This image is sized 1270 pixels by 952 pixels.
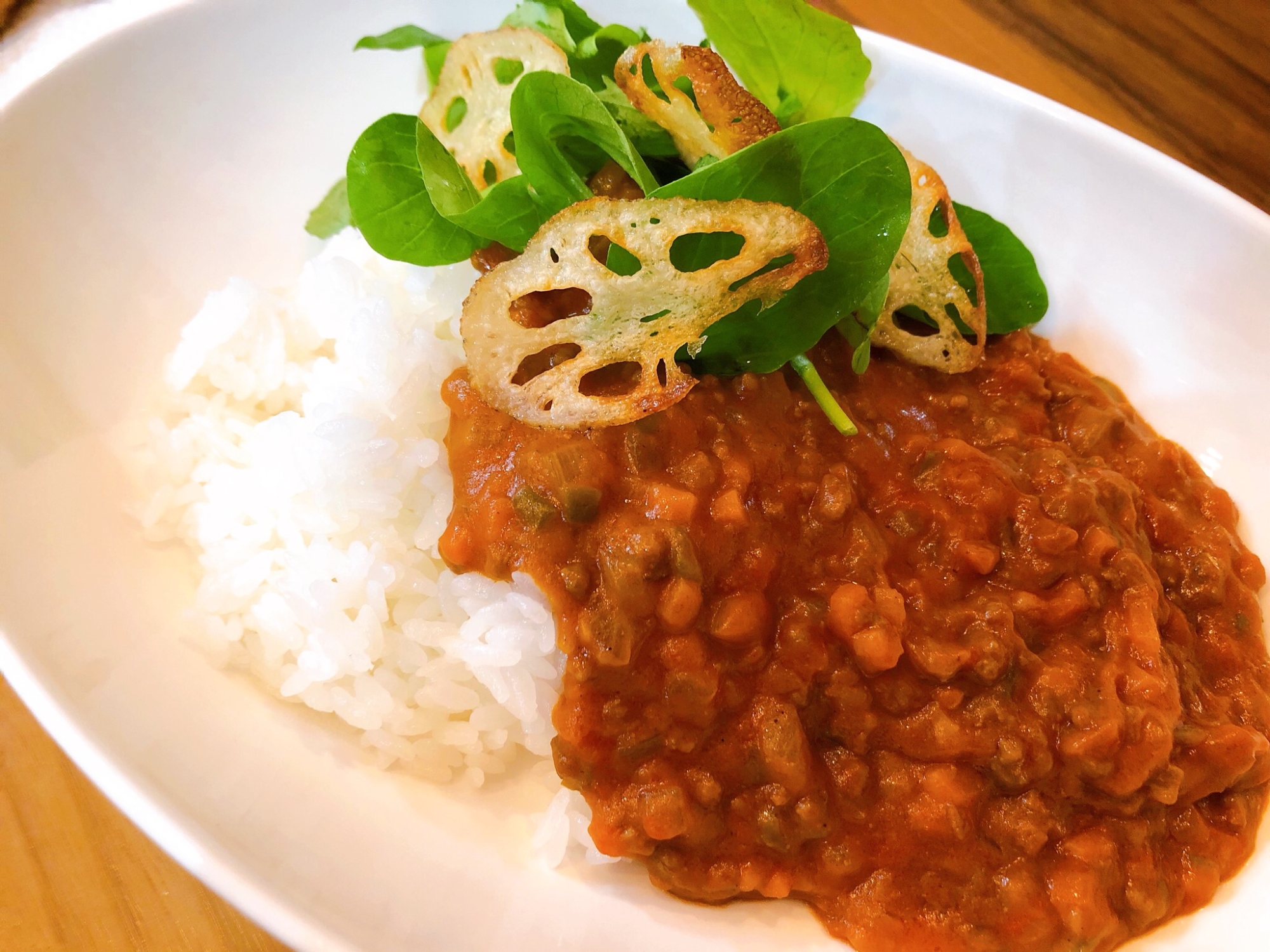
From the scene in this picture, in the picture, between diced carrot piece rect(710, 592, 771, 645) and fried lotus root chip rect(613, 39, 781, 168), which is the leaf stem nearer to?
diced carrot piece rect(710, 592, 771, 645)

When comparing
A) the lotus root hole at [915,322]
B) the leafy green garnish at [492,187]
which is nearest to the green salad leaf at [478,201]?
the leafy green garnish at [492,187]

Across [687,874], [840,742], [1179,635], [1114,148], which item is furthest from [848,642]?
[1114,148]

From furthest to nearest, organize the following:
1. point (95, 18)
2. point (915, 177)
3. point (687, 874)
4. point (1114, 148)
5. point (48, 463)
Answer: point (95, 18) → point (1114, 148) → point (915, 177) → point (48, 463) → point (687, 874)

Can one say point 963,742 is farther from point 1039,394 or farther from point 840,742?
point 1039,394

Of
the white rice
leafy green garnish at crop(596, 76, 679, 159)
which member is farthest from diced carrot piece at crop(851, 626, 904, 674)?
leafy green garnish at crop(596, 76, 679, 159)

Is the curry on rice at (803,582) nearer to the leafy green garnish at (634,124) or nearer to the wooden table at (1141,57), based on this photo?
Result: the leafy green garnish at (634,124)

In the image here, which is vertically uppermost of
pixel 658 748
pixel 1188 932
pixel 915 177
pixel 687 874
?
pixel 915 177

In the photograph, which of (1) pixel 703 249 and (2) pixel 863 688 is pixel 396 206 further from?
(2) pixel 863 688
